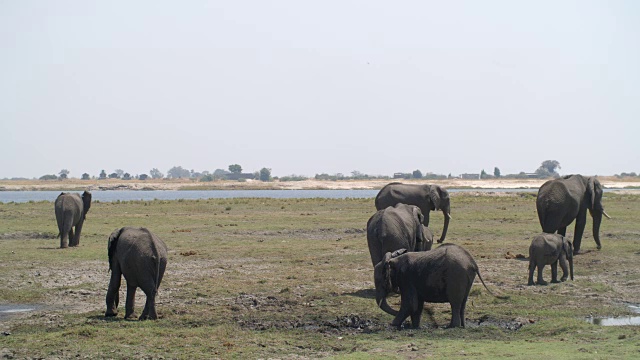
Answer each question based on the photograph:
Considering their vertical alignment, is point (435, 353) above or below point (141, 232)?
below

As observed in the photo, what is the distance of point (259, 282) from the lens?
18375 millimetres

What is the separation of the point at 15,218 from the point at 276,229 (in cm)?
1382

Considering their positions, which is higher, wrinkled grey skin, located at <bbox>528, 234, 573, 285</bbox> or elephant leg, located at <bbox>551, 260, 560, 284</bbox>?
wrinkled grey skin, located at <bbox>528, 234, 573, 285</bbox>

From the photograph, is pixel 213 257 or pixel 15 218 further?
pixel 15 218

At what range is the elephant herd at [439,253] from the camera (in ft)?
43.7

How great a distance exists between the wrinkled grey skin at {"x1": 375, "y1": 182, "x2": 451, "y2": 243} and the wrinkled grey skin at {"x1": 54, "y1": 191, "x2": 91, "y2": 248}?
10.4 metres

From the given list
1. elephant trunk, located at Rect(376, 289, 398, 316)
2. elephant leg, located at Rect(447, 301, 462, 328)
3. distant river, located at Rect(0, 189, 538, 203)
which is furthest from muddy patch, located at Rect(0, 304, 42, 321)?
distant river, located at Rect(0, 189, 538, 203)

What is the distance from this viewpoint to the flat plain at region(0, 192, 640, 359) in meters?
11.8

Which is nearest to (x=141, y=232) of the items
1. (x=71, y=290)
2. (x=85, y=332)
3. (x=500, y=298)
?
(x=85, y=332)

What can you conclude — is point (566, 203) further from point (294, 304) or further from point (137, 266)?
point (137, 266)

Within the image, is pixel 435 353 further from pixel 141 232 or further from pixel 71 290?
pixel 71 290

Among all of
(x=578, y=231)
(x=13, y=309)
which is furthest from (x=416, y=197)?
(x=13, y=309)

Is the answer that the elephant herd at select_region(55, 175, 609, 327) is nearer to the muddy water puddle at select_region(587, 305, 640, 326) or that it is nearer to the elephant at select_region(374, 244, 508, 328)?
the elephant at select_region(374, 244, 508, 328)

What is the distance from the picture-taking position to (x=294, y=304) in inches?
618
